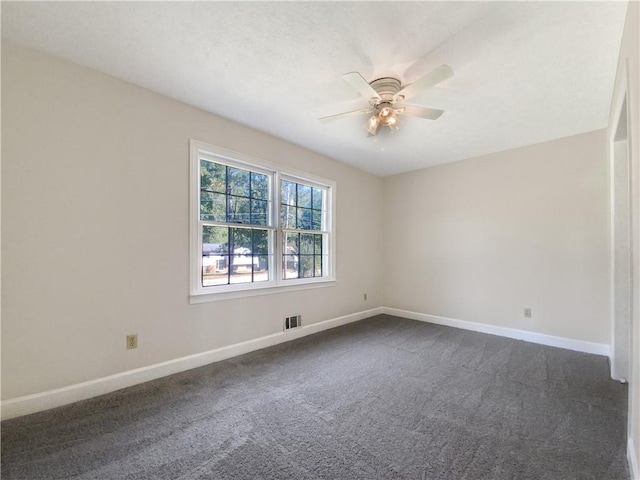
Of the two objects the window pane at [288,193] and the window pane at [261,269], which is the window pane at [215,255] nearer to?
the window pane at [261,269]

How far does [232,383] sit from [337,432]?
108cm

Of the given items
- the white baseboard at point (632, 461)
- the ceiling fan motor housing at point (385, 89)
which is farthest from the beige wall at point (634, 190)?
the ceiling fan motor housing at point (385, 89)

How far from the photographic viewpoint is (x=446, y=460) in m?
1.59

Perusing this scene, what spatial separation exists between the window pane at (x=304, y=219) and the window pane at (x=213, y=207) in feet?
3.79

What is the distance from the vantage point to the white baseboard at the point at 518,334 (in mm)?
3199

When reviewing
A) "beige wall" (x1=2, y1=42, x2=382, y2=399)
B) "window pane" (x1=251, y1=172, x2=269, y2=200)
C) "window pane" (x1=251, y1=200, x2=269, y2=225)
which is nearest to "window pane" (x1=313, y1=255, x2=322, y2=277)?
"window pane" (x1=251, y1=200, x2=269, y2=225)

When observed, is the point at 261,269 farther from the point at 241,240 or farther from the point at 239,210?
the point at 239,210

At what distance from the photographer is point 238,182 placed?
323 cm

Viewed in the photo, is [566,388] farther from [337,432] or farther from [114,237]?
[114,237]

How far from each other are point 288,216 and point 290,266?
2.21 ft

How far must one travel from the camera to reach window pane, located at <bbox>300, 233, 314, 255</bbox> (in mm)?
3994

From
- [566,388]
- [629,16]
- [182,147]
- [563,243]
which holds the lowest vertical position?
[566,388]

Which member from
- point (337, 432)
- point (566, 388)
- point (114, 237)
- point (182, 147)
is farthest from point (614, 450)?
point (182, 147)

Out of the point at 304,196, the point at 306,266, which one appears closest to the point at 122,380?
the point at 306,266
